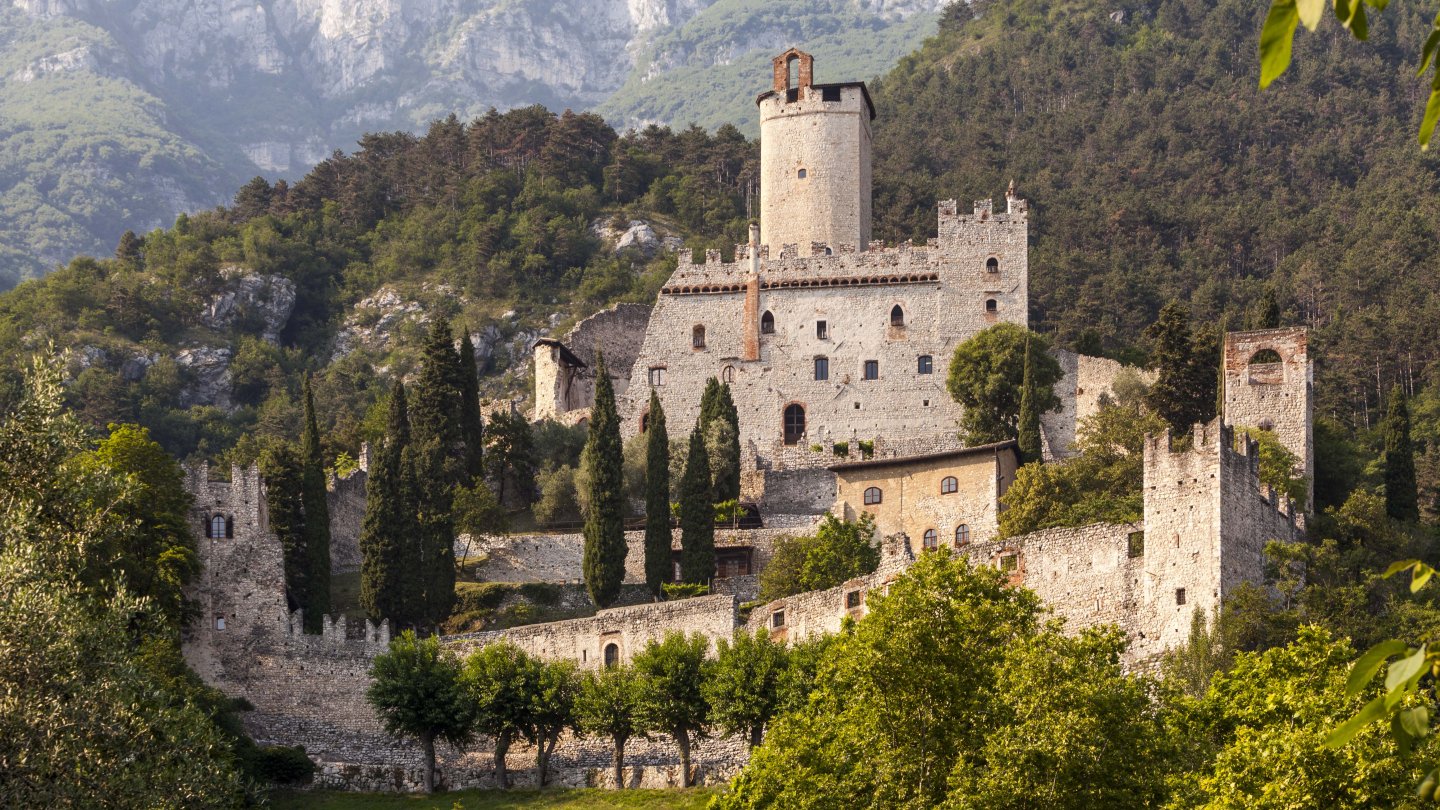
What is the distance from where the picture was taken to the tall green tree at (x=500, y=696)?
44844mm

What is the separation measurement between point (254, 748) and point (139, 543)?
7.43 metres

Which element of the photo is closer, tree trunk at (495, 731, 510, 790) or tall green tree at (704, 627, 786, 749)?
tall green tree at (704, 627, 786, 749)

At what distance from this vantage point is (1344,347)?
72188 mm

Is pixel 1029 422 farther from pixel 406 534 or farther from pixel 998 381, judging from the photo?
pixel 406 534

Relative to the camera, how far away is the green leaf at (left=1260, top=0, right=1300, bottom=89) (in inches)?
217

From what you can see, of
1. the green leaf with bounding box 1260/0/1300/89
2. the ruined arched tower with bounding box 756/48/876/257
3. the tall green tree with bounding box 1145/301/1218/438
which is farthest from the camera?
the ruined arched tower with bounding box 756/48/876/257

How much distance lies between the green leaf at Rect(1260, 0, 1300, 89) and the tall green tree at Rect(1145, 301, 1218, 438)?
5129cm

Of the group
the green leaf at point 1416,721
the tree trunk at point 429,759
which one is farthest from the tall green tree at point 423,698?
the green leaf at point 1416,721

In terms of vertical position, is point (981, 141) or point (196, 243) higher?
point (981, 141)

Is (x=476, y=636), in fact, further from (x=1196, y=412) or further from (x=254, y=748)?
(x=1196, y=412)

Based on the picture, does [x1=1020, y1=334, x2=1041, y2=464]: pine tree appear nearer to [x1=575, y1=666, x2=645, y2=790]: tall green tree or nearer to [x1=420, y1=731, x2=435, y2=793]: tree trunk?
[x1=575, y1=666, x2=645, y2=790]: tall green tree

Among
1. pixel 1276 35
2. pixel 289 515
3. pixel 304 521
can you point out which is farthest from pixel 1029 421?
pixel 1276 35

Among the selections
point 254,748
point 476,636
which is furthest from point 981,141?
point 254,748

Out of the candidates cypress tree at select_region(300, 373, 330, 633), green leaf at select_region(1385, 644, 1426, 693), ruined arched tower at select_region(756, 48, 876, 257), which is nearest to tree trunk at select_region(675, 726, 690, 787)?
cypress tree at select_region(300, 373, 330, 633)
